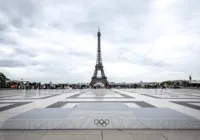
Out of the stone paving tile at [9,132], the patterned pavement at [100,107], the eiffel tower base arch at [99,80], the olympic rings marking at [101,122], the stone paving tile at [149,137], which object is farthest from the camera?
the eiffel tower base arch at [99,80]

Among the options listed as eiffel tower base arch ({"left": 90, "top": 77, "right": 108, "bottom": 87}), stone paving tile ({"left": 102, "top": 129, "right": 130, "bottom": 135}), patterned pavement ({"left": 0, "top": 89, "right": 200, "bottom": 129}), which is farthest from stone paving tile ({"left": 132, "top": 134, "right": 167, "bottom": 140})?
eiffel tower base arch ({"left": 90, "top": 77, "right": 108, "bottom": 87})

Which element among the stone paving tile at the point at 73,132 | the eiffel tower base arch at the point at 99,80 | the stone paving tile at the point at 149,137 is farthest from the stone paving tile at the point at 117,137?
the eiffel tower base arch at the point at 99,80

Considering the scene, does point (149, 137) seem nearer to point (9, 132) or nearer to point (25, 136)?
point (25, 136)

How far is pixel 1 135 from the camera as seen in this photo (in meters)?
4.90

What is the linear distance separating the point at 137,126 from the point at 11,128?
3685 mm

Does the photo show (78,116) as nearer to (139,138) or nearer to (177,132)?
(139,138)

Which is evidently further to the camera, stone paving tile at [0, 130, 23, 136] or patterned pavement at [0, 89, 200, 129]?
patterned pavement at [0, 89, 200, 129]

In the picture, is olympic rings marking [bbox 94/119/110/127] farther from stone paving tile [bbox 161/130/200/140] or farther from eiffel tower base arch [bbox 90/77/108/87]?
eiffel tower base arch [bbox 90/77/108/87]

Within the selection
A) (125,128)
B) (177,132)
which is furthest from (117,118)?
(177,132)

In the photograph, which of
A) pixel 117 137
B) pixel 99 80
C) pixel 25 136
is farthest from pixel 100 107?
pixel 99 80


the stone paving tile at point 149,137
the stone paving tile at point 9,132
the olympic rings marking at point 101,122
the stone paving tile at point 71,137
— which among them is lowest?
the stone paving tile at point 149,137

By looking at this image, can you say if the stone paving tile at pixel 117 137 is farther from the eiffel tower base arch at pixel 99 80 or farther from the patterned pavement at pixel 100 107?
the eiffel tower base arch at pixel 99 80

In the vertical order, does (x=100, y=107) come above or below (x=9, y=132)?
above

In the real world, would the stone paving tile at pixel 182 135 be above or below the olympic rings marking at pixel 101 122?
below
